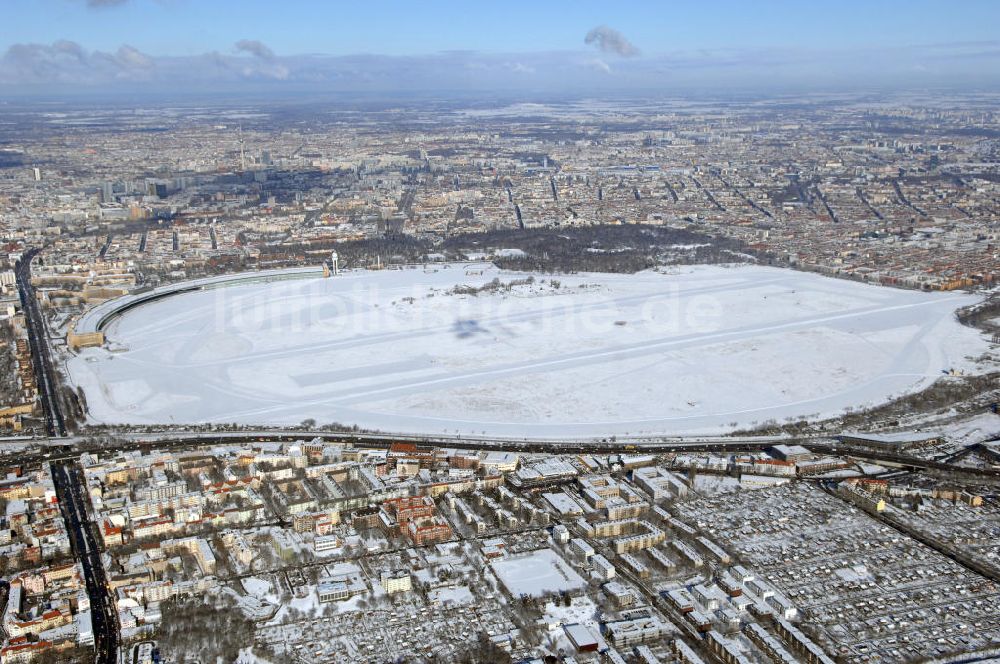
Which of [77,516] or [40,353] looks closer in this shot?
[77,516]

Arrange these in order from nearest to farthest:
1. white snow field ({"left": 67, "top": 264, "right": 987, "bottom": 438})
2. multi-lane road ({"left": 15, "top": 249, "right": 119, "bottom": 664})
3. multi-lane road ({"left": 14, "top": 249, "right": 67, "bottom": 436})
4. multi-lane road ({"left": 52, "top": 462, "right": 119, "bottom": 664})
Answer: multi-lane road ({"left": 52, "top": 462, "right": 119, "bottom": 664}), multi-lane road ({"left": 15, "top": 249, "right": 119, "bottom": 664}), multi-lane road ({"left": 14, "top": 249, "right": 67, "bottom": 436}), white snow field ({"left": 67, "top": 264, "right": 987, "bottom": 438})

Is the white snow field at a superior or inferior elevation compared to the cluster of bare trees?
inferior

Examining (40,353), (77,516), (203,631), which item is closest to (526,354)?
(77,516)

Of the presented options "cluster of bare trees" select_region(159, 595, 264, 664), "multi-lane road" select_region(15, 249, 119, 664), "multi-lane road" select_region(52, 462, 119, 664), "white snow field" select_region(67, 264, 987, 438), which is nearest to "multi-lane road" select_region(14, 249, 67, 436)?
"multi-lane road" select_region(15, 249, 119, 664)

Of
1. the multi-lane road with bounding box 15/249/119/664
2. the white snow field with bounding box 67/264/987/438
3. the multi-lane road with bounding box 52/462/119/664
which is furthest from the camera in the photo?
the white snow field with bounding box 67/264/987/438

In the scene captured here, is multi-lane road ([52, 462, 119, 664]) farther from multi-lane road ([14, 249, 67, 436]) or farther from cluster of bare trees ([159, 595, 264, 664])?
multi-lane road ([14, 249, 67, 436])

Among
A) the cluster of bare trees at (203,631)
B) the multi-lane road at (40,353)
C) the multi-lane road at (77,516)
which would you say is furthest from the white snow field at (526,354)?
the cluster of bare trees at (203,631)

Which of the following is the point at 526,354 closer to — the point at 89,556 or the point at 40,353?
the point at 40,353

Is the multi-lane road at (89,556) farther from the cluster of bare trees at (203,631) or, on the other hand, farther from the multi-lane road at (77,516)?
the cluster of bare trees at (203,631)

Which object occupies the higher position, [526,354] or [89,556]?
[89,556]
